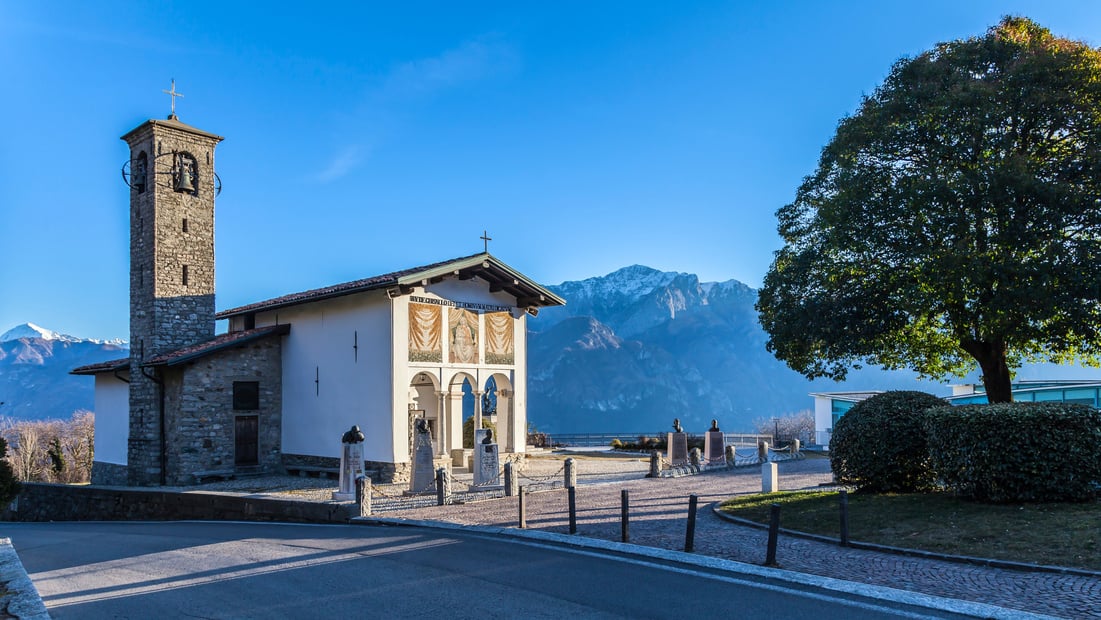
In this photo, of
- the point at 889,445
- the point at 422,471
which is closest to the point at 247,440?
the point at 422,471

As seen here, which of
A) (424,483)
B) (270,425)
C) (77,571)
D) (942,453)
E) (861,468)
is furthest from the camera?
(270,425)

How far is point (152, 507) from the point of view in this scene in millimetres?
21500

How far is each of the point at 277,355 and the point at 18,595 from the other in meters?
19.0

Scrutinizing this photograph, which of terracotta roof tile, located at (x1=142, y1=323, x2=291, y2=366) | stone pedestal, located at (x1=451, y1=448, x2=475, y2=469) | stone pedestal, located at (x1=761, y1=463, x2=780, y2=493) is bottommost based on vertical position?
stone pedestal, located at (x1=451, y1=448, x2=475, y2=469)

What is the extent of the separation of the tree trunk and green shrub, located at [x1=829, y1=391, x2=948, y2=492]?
225cm

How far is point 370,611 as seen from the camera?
26.1ft

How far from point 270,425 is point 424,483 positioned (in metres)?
8.87

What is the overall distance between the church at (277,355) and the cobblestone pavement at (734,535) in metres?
3.04

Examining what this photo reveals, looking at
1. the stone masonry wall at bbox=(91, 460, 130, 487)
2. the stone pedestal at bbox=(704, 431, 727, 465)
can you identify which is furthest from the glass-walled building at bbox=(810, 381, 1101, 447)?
the stone masonry wall at bbox=(91, 460, 130, 487)

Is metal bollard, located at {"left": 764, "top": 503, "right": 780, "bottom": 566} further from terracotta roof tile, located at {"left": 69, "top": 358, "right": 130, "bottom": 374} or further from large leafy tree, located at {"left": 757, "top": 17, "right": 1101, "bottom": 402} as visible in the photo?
terracotta roof tile, located at {"left": 69, "top": 358, "right": 130, "bottom": 374}

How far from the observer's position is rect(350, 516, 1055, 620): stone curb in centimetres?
747

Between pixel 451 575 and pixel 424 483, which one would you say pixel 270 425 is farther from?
pixel 451 575

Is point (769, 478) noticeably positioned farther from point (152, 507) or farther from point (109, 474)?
point (109, 474)

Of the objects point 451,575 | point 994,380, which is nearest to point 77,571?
point 451,575
